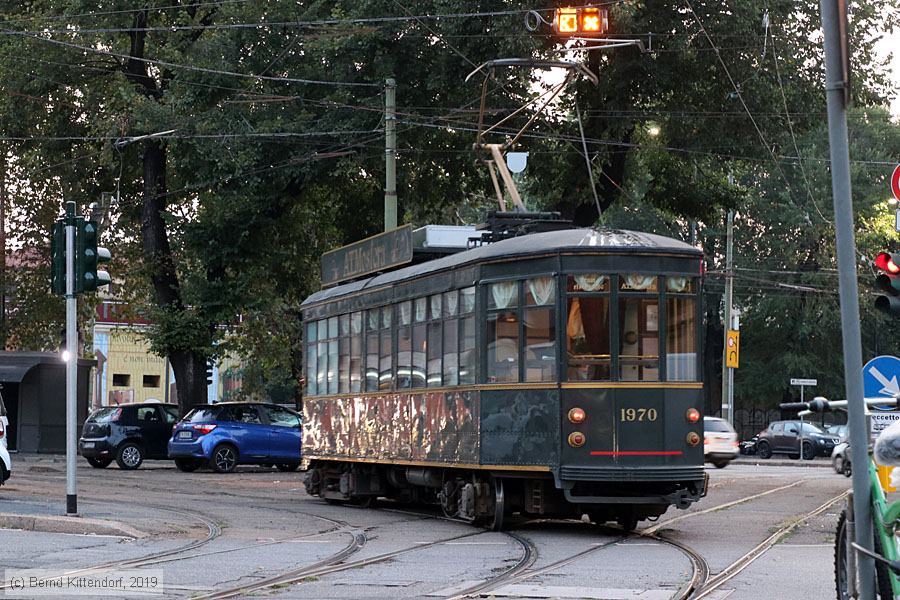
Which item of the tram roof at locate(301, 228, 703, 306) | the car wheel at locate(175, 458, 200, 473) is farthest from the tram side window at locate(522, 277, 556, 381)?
the car wheel at locate(175, 458, 200, 473)

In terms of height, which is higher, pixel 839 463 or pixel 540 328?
pixel 540 328

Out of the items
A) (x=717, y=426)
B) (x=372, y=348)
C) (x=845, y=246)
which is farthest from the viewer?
(x=717, y=426)

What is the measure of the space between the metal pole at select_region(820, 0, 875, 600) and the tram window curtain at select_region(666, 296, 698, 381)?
869cm

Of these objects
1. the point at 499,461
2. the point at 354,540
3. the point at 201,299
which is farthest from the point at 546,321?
the point at 201,299

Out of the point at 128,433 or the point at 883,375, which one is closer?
the point at 883,375

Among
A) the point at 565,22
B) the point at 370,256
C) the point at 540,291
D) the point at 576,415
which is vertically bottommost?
the point at 576,415

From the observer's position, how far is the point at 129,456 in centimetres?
3438

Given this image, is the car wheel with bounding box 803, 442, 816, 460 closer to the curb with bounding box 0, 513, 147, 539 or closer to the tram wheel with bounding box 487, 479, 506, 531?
the tram wheel with bounding box 487, 479, 506, 531

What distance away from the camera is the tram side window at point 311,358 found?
75.0ft

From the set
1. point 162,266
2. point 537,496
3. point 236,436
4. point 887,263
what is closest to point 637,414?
point 537,496

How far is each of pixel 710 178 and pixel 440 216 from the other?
619 centimetres

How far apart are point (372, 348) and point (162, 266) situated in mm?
18144

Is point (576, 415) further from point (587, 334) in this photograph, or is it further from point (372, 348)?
point (372, 348)

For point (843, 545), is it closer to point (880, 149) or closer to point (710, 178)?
point (710, 178)
